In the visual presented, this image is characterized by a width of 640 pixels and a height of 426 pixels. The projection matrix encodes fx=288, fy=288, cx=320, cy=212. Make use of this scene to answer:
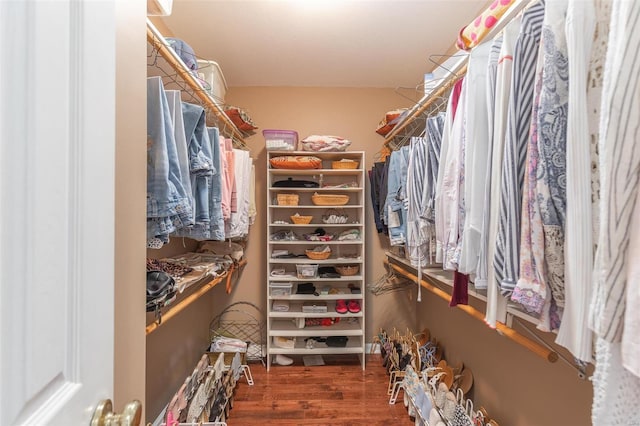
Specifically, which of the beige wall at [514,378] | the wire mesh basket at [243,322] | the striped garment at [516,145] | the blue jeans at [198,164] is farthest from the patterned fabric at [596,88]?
the wire mesh basket at [243,322]

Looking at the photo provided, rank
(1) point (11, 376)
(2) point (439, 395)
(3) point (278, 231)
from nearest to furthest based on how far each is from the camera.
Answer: (1) point (11, 376) → (2) point (439, 395) → (3) point (278, 231)

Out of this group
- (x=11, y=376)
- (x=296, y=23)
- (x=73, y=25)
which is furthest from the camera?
(x=296, y=23)

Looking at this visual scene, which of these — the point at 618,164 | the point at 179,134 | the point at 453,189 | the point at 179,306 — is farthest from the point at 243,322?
the point at 618,164

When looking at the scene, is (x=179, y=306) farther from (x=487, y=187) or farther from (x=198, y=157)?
(x=487, y=187)

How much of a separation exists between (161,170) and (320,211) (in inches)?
71.7

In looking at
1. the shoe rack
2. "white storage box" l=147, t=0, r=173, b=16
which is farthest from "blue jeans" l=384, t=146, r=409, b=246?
"white storage box" l=147, t=0, r=173, b=16

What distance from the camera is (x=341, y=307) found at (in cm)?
243

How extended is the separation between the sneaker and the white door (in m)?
2.07

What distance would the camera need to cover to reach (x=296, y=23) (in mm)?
1839

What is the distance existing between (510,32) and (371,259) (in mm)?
2131

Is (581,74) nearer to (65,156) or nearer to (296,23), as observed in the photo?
(65,156)

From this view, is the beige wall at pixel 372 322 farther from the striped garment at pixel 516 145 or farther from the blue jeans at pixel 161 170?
the blue jeans at pixel 161 170

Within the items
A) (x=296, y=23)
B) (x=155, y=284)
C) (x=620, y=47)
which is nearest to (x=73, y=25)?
(x=620, y=47)

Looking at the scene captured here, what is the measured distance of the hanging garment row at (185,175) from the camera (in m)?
0.97
